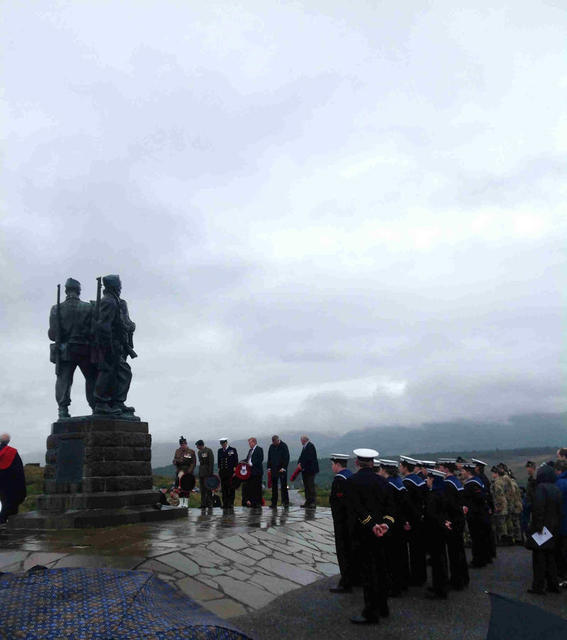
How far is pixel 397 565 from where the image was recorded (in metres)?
9.09

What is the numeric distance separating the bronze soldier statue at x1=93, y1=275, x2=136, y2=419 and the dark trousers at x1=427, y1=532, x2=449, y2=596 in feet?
27.6

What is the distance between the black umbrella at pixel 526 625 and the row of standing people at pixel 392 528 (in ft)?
18.7

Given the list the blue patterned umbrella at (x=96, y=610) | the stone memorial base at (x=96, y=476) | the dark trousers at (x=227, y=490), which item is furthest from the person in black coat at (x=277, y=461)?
the blue patterned umbrella at (x=96, y=610)

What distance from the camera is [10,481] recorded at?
13344 mm

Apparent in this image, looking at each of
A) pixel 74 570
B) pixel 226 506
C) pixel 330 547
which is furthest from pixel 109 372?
pixel 74 570

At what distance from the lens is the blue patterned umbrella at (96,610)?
6.41ft

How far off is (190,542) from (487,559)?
6105mm

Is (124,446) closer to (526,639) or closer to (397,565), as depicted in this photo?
(397,565)

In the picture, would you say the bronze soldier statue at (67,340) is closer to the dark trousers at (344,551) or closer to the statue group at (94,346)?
the statue group at (94,346)

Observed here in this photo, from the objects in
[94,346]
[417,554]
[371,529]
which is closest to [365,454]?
[371,529]

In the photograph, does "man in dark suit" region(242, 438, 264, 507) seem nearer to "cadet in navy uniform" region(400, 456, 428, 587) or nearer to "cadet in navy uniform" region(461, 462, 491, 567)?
"cadet in navy uniform" region(461, 462, 491, 567)

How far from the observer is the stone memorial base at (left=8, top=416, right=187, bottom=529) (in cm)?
1273

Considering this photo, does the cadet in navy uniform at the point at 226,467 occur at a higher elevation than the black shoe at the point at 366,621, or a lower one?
higher

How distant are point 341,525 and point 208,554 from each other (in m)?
2.17
